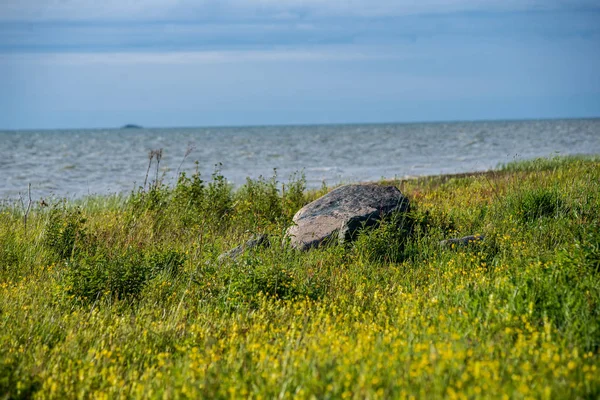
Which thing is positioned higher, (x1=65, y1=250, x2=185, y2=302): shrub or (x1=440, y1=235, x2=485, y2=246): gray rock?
(x1=440, y1=235, x2=485, y2=246): gray rock

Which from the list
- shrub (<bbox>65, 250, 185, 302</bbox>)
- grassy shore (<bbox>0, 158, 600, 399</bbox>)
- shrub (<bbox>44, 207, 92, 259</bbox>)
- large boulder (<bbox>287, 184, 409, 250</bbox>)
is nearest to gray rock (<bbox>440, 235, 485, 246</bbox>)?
grassy shore (<bbox>0, 158, 600, 399</bbox>)

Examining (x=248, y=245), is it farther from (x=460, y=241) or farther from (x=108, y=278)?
(x=460, y=241)

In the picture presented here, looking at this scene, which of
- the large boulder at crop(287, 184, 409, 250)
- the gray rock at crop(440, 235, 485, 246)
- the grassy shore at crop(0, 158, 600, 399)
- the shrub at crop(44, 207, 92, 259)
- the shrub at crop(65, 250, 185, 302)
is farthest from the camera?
the large boulder at crop(287, 184, 409, 250)

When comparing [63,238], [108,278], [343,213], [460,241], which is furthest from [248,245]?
[460,241]

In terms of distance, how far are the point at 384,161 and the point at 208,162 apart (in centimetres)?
1277

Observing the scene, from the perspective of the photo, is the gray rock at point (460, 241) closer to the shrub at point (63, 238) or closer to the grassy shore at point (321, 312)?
the grassy shore at point (321, 312)

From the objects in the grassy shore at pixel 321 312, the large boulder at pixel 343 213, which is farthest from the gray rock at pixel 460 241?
the large boulder at pixel 343 213

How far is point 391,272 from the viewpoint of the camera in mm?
7652

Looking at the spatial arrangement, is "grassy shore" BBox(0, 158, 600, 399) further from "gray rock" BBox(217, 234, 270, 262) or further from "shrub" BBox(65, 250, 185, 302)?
"gray rock" BBox(217, 234, 270, 262)

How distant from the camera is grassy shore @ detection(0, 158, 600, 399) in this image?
406 centimetres

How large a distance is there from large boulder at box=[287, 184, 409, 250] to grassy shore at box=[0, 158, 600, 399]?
354mm

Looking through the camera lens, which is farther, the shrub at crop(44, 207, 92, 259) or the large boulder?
the large boulder

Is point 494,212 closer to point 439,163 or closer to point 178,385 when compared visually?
point 178,385

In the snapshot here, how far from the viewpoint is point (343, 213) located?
31.5ft
